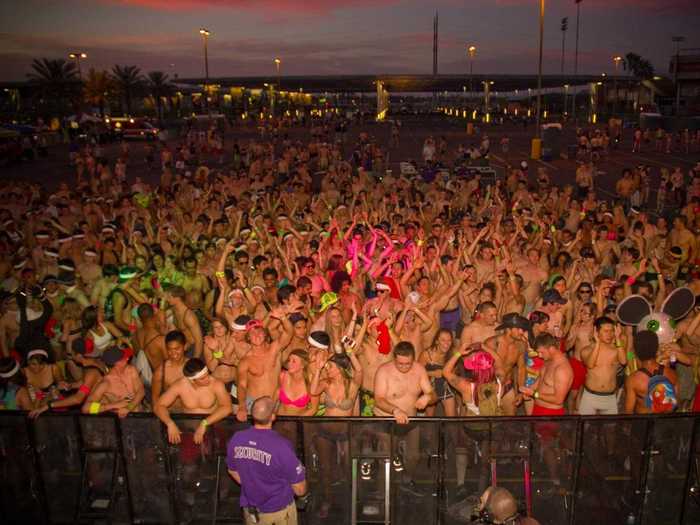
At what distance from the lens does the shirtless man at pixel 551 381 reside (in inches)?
223

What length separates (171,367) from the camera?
6.03 metres

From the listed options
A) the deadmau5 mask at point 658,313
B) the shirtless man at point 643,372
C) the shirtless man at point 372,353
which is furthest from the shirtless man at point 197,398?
the deadmau5 mask at point 658,313

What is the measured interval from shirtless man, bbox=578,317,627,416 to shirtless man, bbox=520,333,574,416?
50cm

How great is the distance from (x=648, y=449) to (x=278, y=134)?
52.5 m

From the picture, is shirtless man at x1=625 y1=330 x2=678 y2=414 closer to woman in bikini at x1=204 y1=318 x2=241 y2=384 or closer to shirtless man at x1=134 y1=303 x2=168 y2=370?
woman in bikini at x1=204 y1=318 x2=241 y2=384

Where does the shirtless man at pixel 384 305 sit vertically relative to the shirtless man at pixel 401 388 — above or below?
above

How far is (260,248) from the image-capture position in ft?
33.7

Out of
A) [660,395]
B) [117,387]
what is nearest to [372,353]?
[117,387]

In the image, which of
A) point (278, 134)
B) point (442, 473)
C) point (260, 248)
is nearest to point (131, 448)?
point (442, 473)

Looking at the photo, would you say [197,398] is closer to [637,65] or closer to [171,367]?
[171,367]

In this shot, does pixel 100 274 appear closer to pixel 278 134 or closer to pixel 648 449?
pixel 648 449

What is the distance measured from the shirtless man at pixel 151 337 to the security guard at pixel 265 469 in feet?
9.44

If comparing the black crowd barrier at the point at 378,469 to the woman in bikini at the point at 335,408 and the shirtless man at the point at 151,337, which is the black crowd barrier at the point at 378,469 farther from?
the shirtless man at the point at 151,337

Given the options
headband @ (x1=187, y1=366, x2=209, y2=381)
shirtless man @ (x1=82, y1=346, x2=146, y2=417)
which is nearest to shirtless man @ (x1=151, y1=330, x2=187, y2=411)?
shirtless man @ (x1=82, y1=346, x2=146, y2=417)
